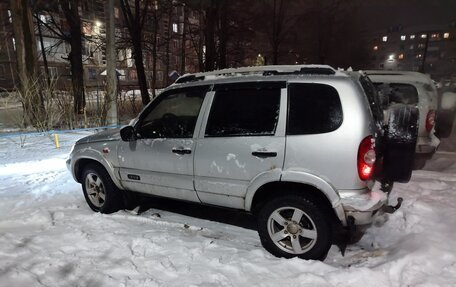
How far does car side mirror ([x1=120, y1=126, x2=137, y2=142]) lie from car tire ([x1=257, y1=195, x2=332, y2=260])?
1.90m

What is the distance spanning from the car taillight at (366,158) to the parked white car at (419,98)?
3.18m

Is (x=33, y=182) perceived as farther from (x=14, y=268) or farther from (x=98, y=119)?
(x=98, y=119)

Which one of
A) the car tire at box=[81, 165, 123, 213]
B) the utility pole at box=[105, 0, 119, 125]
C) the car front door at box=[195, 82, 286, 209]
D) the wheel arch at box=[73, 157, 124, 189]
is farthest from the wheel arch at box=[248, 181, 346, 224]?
the utility pole at box=[105, 0, 119, 125]

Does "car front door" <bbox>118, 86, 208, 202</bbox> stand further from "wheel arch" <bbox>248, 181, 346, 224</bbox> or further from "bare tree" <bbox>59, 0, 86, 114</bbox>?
"bare tree" <bbox>59, 0, 86, 114</bbox>

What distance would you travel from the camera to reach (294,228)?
3.61 metres

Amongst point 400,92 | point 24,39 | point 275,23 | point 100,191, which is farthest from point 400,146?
point 275,23

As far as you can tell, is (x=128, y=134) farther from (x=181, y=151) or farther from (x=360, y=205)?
(x=360, y=205)

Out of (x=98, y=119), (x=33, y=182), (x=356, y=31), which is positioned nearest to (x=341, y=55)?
(x=356, y=31)

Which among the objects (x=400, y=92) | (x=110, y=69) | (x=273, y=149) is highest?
(x=110, y=69)

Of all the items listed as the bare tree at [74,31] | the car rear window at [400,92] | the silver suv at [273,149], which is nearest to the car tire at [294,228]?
the silver suv at [273,149]

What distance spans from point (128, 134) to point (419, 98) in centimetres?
521

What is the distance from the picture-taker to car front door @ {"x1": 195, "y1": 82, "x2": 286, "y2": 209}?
11.8 ft

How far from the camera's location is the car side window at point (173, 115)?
4195 mm

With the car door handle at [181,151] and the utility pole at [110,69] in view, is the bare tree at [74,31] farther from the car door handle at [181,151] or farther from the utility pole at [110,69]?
the car door handle at [181,151]
